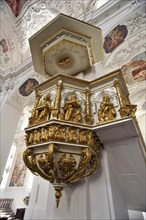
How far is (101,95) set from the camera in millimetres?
2119

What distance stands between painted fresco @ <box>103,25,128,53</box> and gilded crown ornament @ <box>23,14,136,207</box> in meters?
2.78

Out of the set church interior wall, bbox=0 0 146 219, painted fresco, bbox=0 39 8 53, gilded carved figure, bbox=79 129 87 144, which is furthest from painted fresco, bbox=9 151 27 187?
gilded carved figure, bbox=79 129 87 144

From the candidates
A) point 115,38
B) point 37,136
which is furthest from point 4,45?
point 37,136

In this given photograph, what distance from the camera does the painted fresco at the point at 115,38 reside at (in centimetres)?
529

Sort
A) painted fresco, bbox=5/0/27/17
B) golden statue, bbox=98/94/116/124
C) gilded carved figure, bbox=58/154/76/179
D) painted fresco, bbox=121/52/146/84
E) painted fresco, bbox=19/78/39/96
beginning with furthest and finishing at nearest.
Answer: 1. painted fresco, bbox=5/0/27/17
2. painted fresco, bbox=19/78/39/96
3. painted fresco, bbox=121/52/146/84
4. golden statue, bbox=98/94/116/124
5. gilded carved figure, bbox=58/154/76/179

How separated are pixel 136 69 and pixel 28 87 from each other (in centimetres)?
583

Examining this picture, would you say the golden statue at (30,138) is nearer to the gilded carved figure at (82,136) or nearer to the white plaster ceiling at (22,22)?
the gilded carved figure at (82,136)

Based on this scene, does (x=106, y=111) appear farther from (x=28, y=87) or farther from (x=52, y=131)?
(x=28, y=87)

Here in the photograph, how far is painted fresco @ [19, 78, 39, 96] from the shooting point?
746 cm

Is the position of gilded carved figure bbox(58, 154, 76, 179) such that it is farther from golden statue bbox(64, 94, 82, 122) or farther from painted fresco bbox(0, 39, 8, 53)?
painted fresco bbox(0, 39, 8, 53)

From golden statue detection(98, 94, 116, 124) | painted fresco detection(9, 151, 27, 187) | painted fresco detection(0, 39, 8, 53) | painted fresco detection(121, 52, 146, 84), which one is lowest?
golden statue detection(98, 94, 116, 124)

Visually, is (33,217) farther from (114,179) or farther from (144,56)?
(144,56)

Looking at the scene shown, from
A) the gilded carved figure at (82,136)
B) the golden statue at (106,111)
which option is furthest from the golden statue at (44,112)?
the golden statue at (106,111)

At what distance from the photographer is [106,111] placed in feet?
5.98
